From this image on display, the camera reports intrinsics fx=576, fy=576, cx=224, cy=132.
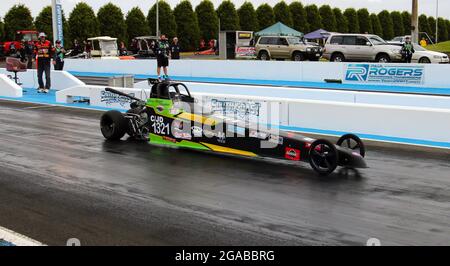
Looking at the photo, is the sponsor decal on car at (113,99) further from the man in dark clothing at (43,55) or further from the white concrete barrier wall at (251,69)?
the white concrete barrier wall at (251,69)

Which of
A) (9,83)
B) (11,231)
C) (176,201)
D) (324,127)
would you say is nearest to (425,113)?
(324,127)

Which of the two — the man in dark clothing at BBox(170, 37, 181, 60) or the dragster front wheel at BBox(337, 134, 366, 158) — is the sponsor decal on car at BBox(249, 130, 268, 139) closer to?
the dragster front wheel at BBox(337, 134, 366, 158)

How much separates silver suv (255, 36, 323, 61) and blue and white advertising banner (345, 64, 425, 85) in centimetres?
947

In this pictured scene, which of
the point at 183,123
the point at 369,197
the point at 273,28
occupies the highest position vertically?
the point at 273,28

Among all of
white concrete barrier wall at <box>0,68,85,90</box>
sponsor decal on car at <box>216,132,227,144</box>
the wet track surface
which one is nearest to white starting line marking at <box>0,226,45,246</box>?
the wet track surface

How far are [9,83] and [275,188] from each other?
1704 centimetres

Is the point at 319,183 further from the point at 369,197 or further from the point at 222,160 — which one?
the point at 222,160

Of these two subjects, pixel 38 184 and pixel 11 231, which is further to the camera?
pixel 38 184

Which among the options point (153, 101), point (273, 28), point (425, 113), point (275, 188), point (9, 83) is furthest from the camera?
point (273, 28)

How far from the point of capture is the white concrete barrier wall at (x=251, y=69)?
74.7 feet

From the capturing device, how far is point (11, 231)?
20.1ft

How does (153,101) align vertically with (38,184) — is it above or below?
above

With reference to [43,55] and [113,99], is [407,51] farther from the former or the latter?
[43,55]

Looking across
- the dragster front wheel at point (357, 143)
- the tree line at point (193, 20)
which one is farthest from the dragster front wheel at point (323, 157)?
the tree line at point (193, 20)
